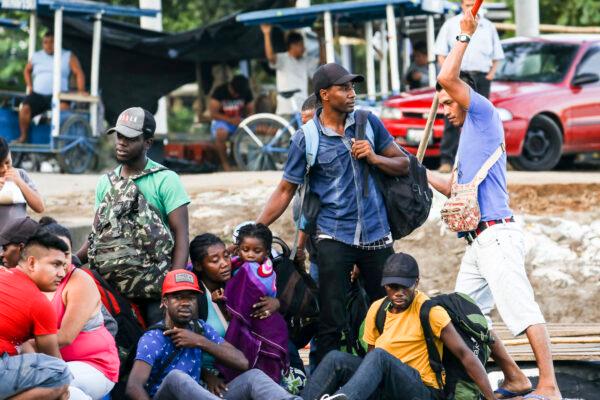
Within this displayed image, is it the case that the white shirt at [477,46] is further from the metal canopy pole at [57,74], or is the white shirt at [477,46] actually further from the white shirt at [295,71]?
the metal canopy pole at [57,74]

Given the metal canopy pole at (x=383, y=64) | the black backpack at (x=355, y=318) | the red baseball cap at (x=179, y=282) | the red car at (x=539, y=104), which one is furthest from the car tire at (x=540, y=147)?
the red baseball cap at (x=179, y=282)

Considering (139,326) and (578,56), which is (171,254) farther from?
(578,56)

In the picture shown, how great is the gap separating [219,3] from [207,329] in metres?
16.8

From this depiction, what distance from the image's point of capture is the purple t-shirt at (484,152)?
8297 millimetres

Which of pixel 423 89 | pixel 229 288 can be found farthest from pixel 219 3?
pixel 229 288

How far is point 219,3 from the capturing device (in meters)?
24.4

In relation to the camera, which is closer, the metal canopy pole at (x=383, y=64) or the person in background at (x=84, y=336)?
the person in background at (x=84, y=336)

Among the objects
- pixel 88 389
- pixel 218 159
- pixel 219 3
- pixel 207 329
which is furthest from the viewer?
pixel 219 3

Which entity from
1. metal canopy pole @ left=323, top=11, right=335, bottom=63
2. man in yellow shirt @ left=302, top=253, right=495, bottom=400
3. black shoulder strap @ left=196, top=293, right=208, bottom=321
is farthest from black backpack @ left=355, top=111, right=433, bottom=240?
metal canopy pole @ left=323, top=11, right=335, bottom=63

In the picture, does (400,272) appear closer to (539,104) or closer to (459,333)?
(459,333)

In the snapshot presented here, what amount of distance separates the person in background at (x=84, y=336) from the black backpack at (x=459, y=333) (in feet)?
5.40

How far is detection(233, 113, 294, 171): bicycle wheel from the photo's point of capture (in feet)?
55.1

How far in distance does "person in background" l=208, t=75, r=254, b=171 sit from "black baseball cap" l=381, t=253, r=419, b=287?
1000cm

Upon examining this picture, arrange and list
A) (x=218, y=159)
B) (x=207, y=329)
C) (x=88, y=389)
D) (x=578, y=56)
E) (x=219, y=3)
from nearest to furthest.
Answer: (x=88, y=389), (x=207, y=329), (x=578, y=56), (x=218, y=159), (x=219, y=3)
